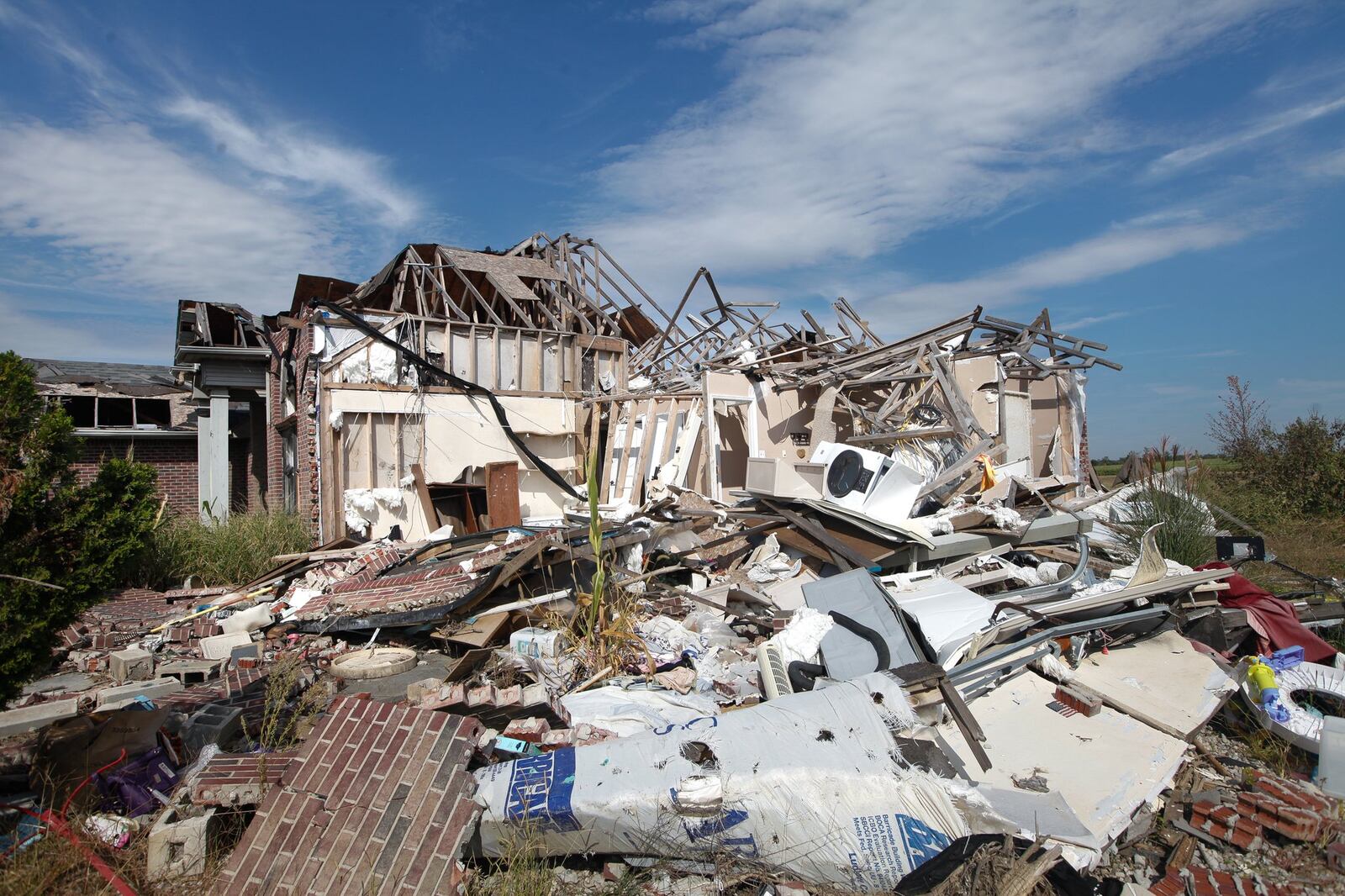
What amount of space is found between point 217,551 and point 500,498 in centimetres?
379

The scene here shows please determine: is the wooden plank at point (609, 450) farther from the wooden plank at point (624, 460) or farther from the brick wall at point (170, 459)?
the brick wall at point (170, 459)

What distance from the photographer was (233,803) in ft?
10.9

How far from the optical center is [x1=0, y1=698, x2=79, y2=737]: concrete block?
464 centimetres

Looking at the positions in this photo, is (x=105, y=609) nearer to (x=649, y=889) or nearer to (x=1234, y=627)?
(x=649, y=889)

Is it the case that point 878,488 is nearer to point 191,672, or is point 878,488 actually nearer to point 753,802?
point 753,802

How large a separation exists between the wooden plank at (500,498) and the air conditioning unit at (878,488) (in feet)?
15.8

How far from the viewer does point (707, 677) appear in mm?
5254

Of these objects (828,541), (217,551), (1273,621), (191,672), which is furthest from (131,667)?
(1273,621)

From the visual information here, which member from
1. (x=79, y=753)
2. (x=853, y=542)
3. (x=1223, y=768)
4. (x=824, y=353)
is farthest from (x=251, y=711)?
(x=824, y=353)

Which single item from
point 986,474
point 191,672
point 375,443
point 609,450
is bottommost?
point 191,672

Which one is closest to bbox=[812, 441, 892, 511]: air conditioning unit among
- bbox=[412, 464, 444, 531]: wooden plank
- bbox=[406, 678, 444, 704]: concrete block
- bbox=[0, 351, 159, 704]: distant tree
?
bbox=[406, 678, 444, 704]: concrete block

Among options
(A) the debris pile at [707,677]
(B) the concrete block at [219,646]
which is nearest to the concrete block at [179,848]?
(A) the debris pile at [707,677]

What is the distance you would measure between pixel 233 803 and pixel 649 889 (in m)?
1.97

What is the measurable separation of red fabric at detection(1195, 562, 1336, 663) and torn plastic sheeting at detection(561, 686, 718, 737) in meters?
4.52
